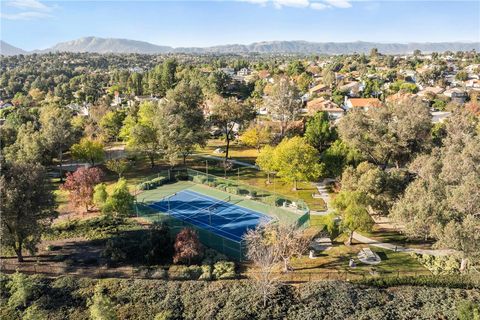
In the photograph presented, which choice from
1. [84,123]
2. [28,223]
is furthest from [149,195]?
[84,123]

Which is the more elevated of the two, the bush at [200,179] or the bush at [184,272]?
the bush at [200,179]

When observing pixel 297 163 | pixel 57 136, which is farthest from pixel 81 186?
pixel 297 163

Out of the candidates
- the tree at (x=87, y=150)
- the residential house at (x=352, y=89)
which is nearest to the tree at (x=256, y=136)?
the tree at (x=87, y=150)

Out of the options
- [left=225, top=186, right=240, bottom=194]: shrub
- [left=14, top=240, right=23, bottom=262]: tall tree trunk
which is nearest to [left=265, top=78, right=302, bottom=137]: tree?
[left=225, top=186, right=240, bottom=194]: shrub

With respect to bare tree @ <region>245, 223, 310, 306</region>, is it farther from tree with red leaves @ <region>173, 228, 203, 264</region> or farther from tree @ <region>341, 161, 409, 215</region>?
tree @ <region>341, 161, 409, 215</region>

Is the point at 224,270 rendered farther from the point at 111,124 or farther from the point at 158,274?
the point at 111,124

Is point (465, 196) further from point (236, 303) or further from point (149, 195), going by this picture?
point (149, 195)

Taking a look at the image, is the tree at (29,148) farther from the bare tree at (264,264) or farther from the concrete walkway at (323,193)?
the concrete walkway at (323,193)
